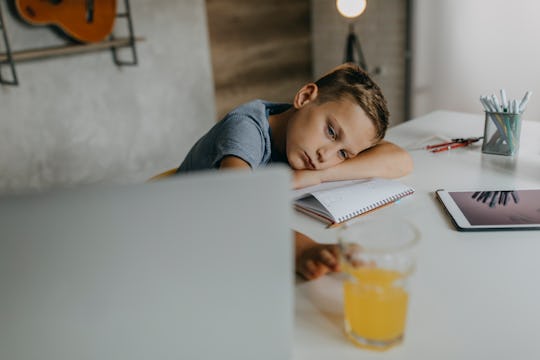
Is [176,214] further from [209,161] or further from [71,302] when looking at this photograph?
[209,161]

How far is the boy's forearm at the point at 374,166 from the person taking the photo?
1235mm

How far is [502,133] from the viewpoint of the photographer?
4.60 feet

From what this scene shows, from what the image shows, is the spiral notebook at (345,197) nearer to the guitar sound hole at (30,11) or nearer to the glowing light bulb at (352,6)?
the glowing light bulb at (352,6)

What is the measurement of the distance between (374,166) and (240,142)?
0.36m

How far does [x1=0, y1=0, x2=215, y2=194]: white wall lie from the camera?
2486 millimetres

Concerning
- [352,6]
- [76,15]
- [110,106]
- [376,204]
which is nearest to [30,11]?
[76,15]

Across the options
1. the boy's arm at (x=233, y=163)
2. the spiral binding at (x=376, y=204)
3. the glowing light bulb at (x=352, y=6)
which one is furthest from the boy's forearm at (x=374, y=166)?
the glowing light bulb at (x=352, y=6)

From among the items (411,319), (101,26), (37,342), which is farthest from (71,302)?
(101,26)

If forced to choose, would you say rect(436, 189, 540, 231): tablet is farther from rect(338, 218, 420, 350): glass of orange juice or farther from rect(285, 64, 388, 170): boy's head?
rect(338, 218, 420, 350): glass of orange juice

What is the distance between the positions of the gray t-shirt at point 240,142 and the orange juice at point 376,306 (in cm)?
51

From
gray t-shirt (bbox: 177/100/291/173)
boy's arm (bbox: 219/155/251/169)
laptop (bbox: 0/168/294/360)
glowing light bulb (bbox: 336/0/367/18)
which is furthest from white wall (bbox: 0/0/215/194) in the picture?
laptop (bbox: 0/168/294/360)

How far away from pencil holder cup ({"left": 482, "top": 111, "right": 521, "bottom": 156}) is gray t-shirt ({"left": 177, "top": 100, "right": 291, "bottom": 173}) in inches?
24.1

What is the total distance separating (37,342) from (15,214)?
5.9 inches

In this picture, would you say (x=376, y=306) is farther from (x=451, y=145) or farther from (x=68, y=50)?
(x=68, y=50)
